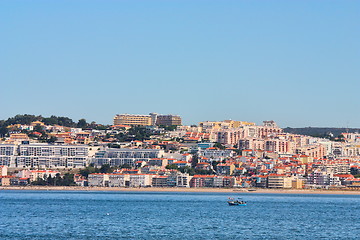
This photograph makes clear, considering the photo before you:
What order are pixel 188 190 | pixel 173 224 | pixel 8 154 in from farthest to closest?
1. pixel 8 154
2. pixel 188 190
3. pixel 173 224

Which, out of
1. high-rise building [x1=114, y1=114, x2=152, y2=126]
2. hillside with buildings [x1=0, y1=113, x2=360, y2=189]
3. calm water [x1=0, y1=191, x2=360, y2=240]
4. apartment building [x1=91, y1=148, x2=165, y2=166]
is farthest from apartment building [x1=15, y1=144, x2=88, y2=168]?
calm water [x1=0, y1=191, x2=360, y2=240]

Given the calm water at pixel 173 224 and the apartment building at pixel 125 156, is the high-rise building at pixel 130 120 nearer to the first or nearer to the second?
the apartment building at pixel 125 156

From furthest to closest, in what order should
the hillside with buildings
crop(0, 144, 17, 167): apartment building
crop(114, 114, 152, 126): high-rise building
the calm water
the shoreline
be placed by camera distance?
crop(114, 114, 152, 126): high-rise building
crop(0, 144, 17, 167): apartment building
the hillside with buildings
the shoreline
the calm water

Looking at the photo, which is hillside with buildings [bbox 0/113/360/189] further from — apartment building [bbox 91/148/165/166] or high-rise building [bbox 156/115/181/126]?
high-rise building [bbox 156/115/181/126]

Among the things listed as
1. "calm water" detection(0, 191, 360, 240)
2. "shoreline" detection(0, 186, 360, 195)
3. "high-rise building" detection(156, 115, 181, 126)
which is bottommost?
"calm water" detection(0, 191, 360, 240)

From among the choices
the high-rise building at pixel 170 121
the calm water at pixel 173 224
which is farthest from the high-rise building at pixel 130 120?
the calm water at pixel 173 224

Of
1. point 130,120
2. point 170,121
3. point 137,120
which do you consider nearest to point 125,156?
point 130,120

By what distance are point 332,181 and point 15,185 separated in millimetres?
44153

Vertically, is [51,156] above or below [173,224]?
above

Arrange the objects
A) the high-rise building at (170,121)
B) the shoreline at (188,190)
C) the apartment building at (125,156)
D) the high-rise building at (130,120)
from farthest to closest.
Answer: the high-rise building at (170,121), the high-rise building at (130,120), the apartment building at (125,156), the shoreline at (188,190)

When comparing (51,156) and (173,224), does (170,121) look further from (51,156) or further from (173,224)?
(173,224)

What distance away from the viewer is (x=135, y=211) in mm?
61000

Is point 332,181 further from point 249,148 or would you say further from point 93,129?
point 93,129

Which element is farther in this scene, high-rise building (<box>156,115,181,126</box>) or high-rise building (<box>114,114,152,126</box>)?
high-rise building (<box>156,115,181,126</box>)
